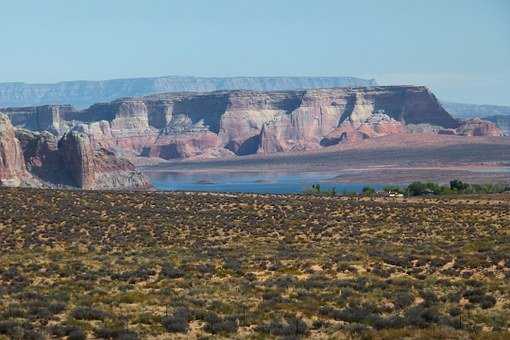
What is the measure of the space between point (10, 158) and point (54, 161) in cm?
1640

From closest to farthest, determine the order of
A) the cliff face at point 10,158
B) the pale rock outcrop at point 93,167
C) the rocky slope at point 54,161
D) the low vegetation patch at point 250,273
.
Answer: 1. the low vegetation patch at point 250,273
2. the cliff face at point 10,158
3. the rocky slope at point 54,161
4. the pale rock outcrop at point 93,167

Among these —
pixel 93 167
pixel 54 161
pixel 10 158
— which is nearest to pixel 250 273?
pixel 10 158

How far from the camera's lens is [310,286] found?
2677cm

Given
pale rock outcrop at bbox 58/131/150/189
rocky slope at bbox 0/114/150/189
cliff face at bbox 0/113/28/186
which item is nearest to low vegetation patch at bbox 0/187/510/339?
cliff face at bbox 0/113/28/186

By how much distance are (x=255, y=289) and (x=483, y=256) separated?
37.1ft

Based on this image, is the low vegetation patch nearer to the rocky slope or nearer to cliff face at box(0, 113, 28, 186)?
cliff face at box(0, 113, 28, 186)

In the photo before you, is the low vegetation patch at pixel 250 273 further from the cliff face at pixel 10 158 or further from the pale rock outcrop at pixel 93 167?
the pale rock outcrop at pixel 93 167

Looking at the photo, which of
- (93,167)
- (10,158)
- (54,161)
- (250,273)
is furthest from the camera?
(93,167)

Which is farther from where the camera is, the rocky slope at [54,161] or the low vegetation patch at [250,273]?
the rocky slope at [54,161]

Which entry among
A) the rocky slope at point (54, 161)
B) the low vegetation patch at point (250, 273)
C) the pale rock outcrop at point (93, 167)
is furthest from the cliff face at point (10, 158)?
the low vegetation patch at point (250, 273)

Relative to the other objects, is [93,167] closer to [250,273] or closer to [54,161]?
[54,161]

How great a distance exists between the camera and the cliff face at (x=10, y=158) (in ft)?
467

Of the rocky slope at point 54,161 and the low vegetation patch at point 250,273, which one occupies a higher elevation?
the low vegetation patch at point 250,273

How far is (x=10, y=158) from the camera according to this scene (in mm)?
146000
